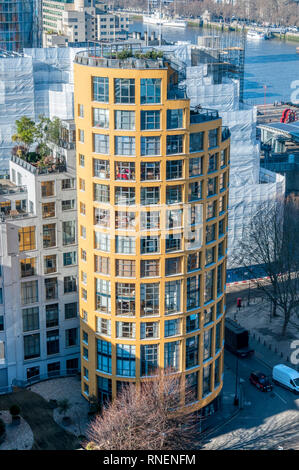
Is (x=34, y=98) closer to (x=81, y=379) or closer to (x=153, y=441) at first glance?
(x=81, y=379)

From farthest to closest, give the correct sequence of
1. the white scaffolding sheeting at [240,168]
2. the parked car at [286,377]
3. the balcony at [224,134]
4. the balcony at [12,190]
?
the white scaffolding sheeting at [240,168] → the parked car at [286,377] → the balcony at [12,190] → the balcony at [224,134]

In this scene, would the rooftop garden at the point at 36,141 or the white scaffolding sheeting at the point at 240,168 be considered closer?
the rooftop garden at the point at 36,141

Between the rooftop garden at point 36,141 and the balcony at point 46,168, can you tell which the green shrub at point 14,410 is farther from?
the rooftop garden at point 36,141

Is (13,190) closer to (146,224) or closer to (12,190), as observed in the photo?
(12,190)

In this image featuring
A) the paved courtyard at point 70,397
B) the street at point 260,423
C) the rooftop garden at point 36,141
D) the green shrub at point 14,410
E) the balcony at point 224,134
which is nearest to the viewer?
the balcony at point 224,134

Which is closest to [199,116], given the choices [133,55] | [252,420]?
[133,55]

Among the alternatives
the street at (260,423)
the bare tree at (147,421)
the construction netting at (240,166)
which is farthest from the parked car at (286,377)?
the construction netting at (240,166)

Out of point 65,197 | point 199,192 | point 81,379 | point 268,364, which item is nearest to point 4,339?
point 81,379
